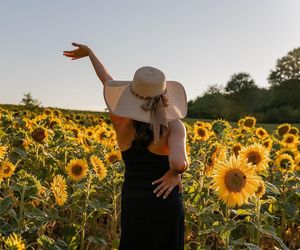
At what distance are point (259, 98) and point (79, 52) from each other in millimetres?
45071

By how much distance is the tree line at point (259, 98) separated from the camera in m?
40.8

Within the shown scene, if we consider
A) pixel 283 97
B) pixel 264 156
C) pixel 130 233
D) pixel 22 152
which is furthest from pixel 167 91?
pixel 283 97

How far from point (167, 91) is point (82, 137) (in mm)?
3973

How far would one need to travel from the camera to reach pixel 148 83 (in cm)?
266

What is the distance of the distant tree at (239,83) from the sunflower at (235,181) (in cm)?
5303

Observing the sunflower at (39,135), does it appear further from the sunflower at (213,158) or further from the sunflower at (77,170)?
the sunflower at (213,158)

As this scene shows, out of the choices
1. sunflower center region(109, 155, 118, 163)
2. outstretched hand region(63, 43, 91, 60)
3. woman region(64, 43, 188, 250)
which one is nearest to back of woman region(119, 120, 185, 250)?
woman region(64, 43, 188, 250)

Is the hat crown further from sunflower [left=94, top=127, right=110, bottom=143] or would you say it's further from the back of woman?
sunflower [left=94, top=127, right=110, bottom=143]

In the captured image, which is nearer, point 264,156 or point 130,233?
point 130,233

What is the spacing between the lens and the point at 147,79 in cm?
267

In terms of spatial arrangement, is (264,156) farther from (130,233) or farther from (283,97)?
(283,97)

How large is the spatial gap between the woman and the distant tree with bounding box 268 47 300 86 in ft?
174

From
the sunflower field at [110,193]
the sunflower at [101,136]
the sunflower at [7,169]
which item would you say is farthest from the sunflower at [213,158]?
the sunflower at [101,136]

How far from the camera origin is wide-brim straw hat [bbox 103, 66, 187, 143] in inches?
104
